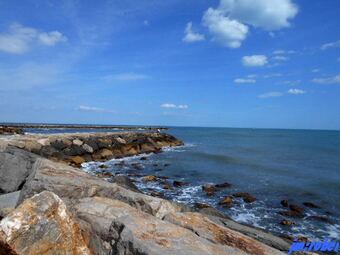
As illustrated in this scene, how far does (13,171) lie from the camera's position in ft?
33.7

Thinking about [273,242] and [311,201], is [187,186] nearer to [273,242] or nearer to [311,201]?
[311,201]

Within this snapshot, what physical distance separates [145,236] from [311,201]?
14.0m

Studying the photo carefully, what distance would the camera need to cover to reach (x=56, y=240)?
449 cm

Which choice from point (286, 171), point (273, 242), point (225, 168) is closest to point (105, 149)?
point (225, 168)

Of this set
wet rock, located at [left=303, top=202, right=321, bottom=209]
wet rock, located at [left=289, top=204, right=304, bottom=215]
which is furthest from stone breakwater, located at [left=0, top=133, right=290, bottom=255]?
wet rock, located at [left=303, top=202, right=321, bottom=209]

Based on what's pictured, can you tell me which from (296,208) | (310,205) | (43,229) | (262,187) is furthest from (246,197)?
(43,229)

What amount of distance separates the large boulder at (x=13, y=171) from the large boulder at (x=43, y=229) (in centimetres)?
598

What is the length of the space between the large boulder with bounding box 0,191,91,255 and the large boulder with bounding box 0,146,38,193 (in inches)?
235

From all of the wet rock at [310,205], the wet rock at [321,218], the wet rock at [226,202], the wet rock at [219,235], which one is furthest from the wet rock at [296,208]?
the wet rock at [219,235]

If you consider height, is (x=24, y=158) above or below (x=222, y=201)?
above

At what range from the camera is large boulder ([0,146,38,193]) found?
32.2 ft

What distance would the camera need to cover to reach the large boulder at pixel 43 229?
164 inches

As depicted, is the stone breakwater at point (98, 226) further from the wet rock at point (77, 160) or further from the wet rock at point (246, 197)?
the wet rock at point (77, 160)

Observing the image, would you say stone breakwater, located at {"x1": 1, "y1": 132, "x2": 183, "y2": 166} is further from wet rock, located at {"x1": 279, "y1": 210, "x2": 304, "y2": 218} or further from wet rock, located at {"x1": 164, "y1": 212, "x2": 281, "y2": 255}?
wet rock, located at {"x1": 164, "y1": 212, "x2": 281, "y2": 255}
